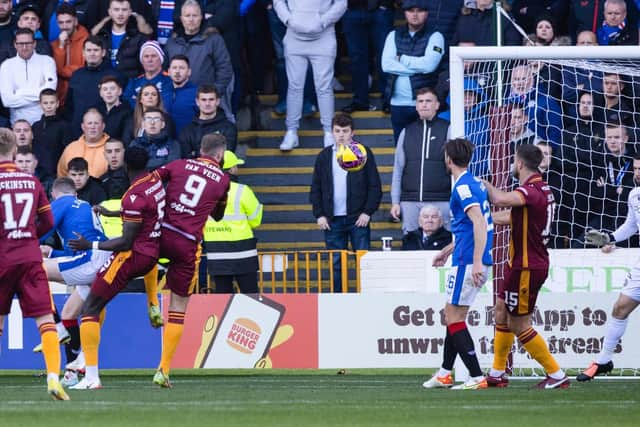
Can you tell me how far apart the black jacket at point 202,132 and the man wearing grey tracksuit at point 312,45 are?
61.3 inches

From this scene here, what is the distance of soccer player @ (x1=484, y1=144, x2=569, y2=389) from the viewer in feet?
38.8

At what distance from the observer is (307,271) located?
15609mm

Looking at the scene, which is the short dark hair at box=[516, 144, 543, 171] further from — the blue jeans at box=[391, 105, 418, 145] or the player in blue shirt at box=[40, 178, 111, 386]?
the blue jeans at box=[391, 105, 418, 145]

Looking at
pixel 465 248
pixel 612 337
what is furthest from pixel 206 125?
pixel 612 337

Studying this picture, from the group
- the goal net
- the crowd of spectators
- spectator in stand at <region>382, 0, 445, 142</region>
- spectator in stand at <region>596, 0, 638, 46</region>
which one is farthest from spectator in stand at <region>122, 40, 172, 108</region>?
spectator in stand at <region>596, 0, 638, 46</region>

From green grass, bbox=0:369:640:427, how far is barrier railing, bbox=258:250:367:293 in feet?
7.03

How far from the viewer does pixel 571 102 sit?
16062 mm

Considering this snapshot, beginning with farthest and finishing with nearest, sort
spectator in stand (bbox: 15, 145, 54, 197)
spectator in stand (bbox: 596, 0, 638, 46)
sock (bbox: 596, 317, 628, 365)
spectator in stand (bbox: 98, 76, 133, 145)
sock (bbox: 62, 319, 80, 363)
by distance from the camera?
spectator in stand (bbox: 98, 76, 133, 145) → spectator in stand (bbox: 596, 0, 638, 46) → spectator in stand (bbox: 15, 145, 54, 197) → sock (bbox: 62, 319, 80, 363) → sock (bbox: 596, 317, 628, 365)

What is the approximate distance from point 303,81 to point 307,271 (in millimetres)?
3577

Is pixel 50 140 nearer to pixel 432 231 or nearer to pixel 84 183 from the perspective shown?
pixel 84 183

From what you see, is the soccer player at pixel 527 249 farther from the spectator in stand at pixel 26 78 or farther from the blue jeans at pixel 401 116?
the spectator in stand at pixel 26 78

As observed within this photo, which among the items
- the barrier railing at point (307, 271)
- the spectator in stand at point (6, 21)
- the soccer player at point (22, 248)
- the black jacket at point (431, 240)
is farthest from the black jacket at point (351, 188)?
the soccer player at point (22, 248)

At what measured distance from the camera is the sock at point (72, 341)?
44.9 feet

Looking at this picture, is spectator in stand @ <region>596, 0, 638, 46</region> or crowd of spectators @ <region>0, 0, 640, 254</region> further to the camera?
spectator in stand @ <region>596, 0, 638, 46</region>
